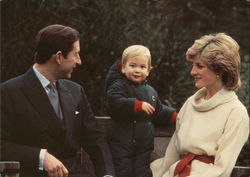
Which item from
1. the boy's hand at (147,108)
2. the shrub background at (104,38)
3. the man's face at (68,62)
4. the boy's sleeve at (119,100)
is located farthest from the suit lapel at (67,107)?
the shrub background at (104,38)

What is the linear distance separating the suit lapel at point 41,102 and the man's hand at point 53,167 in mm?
A: 222

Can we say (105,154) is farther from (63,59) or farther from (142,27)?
(142,27)

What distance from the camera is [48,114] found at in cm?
533

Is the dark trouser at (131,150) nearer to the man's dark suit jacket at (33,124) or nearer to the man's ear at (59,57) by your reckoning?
the man's dark suit jacket at (33,124)

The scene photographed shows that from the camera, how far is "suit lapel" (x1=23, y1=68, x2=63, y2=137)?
A: 5.32 metres

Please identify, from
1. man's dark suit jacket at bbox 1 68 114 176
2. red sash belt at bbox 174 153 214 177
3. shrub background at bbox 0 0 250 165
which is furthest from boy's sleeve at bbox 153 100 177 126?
shrub background at bbox 0 0 250 165

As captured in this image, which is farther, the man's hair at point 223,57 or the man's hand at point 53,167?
the man's hair at point 223,57

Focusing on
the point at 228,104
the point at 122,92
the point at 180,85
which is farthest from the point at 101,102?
the point at 228,104

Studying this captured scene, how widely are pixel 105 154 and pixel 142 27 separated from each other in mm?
4080

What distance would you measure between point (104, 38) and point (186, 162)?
398 centimetres

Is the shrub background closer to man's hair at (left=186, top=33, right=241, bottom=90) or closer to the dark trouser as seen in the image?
the dark trouser

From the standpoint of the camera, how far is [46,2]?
8.98 meters

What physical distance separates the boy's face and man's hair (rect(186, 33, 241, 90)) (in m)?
0.57

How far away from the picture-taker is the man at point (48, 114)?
5277 mm
